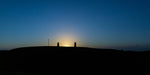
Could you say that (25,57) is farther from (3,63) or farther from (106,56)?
(106,56)

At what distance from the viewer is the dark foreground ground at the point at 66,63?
6383mm

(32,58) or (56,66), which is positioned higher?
(32,58)

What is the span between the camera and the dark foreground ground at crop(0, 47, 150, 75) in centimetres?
638

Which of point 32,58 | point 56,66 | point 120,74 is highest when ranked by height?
point 32,58

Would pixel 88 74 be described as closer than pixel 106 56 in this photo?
Yes

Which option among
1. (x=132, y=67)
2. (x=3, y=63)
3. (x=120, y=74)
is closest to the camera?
(x=120, y=74)

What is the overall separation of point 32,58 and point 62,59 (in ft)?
5.61

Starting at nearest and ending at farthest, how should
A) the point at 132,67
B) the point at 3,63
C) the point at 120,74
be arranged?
the point at 120,74 < the point at 132,67 < the point at 3,63

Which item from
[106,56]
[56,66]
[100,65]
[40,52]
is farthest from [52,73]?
[106,56]

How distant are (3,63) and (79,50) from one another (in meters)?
4.77

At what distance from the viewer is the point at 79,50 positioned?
710cm

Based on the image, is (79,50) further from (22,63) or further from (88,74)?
(22,63)

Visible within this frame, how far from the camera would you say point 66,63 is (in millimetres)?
6465

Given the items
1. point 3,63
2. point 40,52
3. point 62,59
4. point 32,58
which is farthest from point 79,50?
point 3,63
